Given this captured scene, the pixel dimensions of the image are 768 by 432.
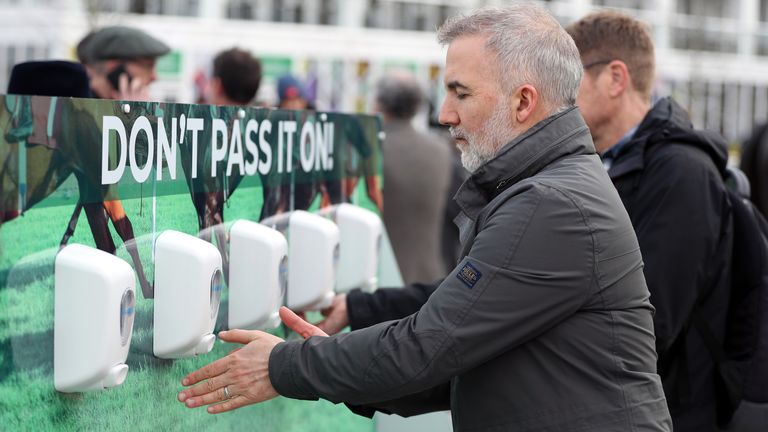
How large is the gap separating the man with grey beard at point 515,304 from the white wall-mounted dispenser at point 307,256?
0.47 m

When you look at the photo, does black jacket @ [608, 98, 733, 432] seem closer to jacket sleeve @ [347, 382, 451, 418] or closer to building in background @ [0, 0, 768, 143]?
jacket sleeve @ [347, 382, 451, 418]

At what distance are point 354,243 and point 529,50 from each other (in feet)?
3.63

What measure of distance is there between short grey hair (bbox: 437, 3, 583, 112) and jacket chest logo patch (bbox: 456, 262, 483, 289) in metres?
0.43

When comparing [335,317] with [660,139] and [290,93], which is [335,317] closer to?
[660,139]

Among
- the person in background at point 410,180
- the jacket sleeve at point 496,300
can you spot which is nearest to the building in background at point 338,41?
the person in background at point 410,180

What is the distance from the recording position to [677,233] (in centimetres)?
338

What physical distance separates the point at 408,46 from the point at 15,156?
37.9 meters

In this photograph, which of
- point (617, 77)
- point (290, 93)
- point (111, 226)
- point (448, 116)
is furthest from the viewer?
point (290, 93)

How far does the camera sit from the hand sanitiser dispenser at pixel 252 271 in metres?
2.66

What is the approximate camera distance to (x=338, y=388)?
7.83ft

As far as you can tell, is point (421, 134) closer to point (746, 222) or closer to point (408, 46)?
point (746, 222)

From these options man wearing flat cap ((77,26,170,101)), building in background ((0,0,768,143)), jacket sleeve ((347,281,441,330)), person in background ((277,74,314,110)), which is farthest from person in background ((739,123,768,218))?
building in background ((0,0,768,143))

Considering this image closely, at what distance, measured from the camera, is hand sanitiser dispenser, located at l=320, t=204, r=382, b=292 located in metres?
3.44

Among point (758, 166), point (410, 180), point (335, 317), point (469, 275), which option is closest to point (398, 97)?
point (410, 180)
